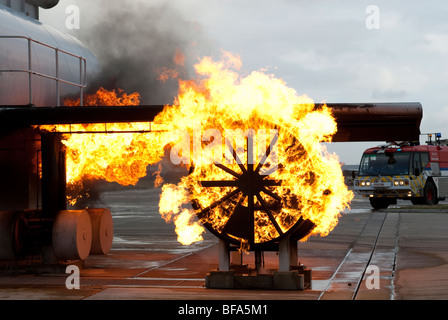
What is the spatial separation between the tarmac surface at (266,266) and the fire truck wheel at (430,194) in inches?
474

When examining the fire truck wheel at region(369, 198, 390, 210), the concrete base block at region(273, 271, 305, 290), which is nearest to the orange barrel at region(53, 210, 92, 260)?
the concrete base block at region(273, 271, 305, 290)

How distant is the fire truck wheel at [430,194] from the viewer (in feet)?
101

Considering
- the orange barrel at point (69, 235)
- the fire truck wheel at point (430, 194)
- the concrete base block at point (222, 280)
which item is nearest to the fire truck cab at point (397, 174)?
the fire truck wheel at point (430, 194)

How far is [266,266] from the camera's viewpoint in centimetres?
1205

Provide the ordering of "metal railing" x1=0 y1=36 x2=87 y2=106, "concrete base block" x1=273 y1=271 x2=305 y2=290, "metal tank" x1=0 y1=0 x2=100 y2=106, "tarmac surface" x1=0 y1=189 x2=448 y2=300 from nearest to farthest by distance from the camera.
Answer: "tarmac surface" x1=0 y1=189 x2=448 y2=300 → "concrete base block" x1=273 y1=271 x2=305 y2=290 → "metal railing" x1=0 y1=36 x2=87 y2=106 → "metal tank" x1=0 y1=0 x2=100 y2=106

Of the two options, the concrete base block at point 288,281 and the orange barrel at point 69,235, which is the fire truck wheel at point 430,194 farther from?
the concrete base block at point 288,281

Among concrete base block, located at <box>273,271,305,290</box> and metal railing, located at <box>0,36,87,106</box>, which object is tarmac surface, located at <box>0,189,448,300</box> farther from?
metal railing, located at <box>0,36,87,106</box>

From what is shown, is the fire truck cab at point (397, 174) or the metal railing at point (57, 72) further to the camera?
the fire truck cab at point (397, 174)

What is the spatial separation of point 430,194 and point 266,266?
21401 millimetres

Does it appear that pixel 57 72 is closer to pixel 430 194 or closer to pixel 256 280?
pixel 256 280

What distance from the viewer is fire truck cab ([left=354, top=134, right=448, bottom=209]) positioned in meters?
29.5

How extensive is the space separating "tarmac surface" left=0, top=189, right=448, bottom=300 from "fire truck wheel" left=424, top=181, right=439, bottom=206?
1204 centimetres
